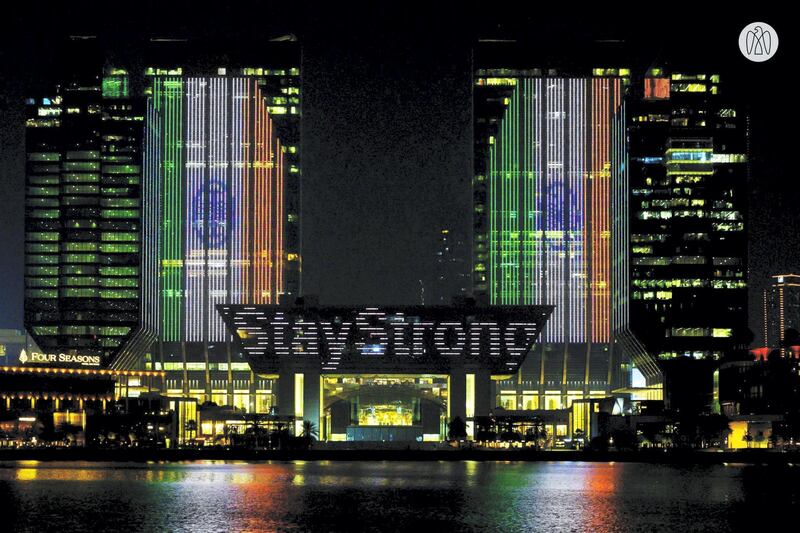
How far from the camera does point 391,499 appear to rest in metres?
125

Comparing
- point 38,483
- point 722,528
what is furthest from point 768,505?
point 38,483

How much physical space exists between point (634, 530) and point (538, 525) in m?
7.05

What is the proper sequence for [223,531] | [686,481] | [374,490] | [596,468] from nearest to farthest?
[223,531] → [374,490] → [686,481] → [596,468]

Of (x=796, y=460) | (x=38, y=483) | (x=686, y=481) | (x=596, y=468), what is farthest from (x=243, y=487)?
(x=796, y=460)

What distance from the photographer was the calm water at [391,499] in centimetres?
10581

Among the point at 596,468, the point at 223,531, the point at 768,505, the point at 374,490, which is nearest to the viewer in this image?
the point at 223,531

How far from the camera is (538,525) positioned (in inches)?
4136

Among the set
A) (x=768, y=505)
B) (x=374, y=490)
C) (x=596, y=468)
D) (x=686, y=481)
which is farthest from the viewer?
(x=596, y=468)

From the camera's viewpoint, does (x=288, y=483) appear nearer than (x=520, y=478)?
Yes

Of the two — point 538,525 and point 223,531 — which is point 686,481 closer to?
point 538,525

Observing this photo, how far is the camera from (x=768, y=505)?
120812 mm

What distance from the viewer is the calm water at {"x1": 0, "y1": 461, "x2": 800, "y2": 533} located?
106 metres

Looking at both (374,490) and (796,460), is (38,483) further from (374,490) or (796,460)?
(796,460)

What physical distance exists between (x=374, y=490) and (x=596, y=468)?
54.9 m
